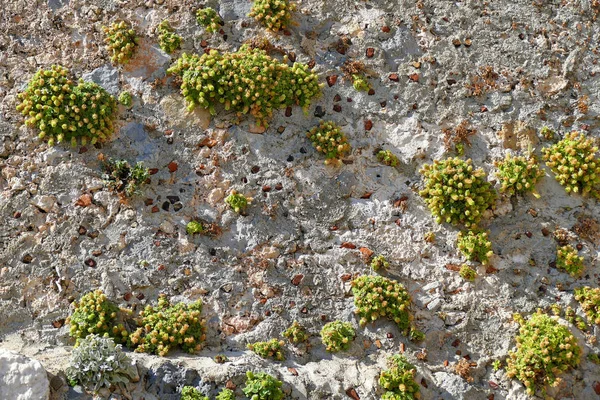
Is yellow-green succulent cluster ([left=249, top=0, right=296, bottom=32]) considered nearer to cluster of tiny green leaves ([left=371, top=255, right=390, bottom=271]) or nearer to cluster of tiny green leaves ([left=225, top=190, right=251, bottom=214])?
cluster of tiny green leaves ([left=225, top=190, right=251, bottom=214])

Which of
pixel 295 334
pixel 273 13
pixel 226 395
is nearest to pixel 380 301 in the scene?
pixel 295 334

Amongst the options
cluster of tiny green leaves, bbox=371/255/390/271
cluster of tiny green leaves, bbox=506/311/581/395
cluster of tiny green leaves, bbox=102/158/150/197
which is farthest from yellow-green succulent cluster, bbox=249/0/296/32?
cluster of tiny green leaves, bbox=506/311/581/395

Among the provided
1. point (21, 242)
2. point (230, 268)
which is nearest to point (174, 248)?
point (230, 268)

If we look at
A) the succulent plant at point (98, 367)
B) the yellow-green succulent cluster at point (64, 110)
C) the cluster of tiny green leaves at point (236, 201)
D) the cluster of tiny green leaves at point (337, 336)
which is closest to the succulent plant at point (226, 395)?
the succulent plant at point (98, 367)

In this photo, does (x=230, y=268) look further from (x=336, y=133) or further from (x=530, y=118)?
(x=530, y=118)

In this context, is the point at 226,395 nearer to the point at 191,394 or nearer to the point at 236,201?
the point at 191,394
